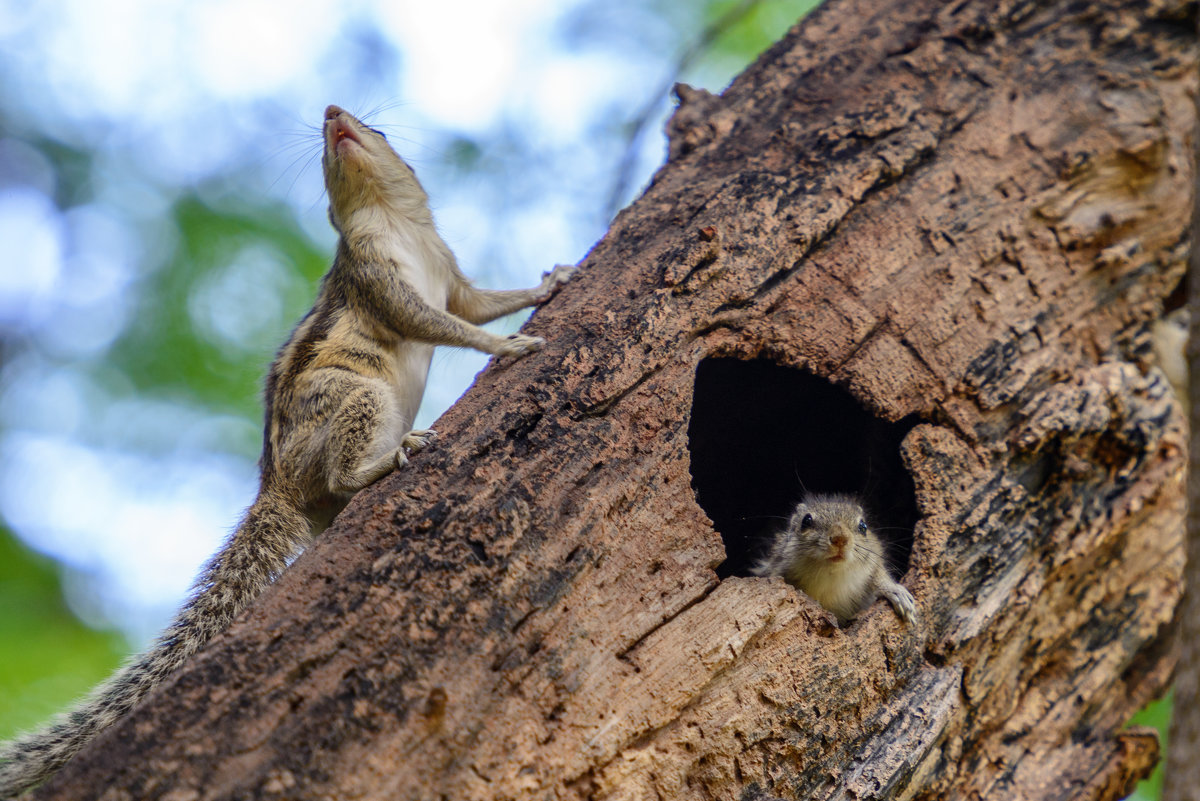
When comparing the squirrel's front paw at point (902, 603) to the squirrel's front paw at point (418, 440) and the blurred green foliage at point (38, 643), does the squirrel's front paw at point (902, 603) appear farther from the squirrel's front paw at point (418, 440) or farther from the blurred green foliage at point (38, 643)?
the blurred green foliage at point (38, 643)

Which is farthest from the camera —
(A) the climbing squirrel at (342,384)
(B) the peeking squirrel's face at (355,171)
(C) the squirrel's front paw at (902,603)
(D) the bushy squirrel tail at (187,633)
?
(B) the peeking squirrel's face at (355,171)

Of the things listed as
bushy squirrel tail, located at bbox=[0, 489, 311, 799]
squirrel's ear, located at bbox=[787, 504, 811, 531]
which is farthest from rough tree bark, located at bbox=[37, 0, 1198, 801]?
bushy squirrel tail, located at bbox=[0, 489, 311, 799]

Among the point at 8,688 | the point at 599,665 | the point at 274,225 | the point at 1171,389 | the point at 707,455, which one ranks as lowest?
the point at 599,665

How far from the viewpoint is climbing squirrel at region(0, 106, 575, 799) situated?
11.3 feet

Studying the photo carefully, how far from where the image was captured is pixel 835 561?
14.2 ft

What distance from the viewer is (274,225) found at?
841cm

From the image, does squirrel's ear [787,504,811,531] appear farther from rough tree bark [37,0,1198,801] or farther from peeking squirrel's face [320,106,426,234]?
peeking squirrel's face [320,106,426,234]

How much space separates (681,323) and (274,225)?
19.3 ft

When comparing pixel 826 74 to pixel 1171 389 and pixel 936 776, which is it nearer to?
pixel 1171 389

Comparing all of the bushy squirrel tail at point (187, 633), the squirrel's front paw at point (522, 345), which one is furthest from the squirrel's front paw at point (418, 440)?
the bushy squirrel tail at point (187, 633)

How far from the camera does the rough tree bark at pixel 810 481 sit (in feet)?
9.21

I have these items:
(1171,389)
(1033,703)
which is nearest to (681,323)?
(1033,703)

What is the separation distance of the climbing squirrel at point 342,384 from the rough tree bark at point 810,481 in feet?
1.96

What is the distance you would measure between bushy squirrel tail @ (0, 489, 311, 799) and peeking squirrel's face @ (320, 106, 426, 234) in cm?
202
